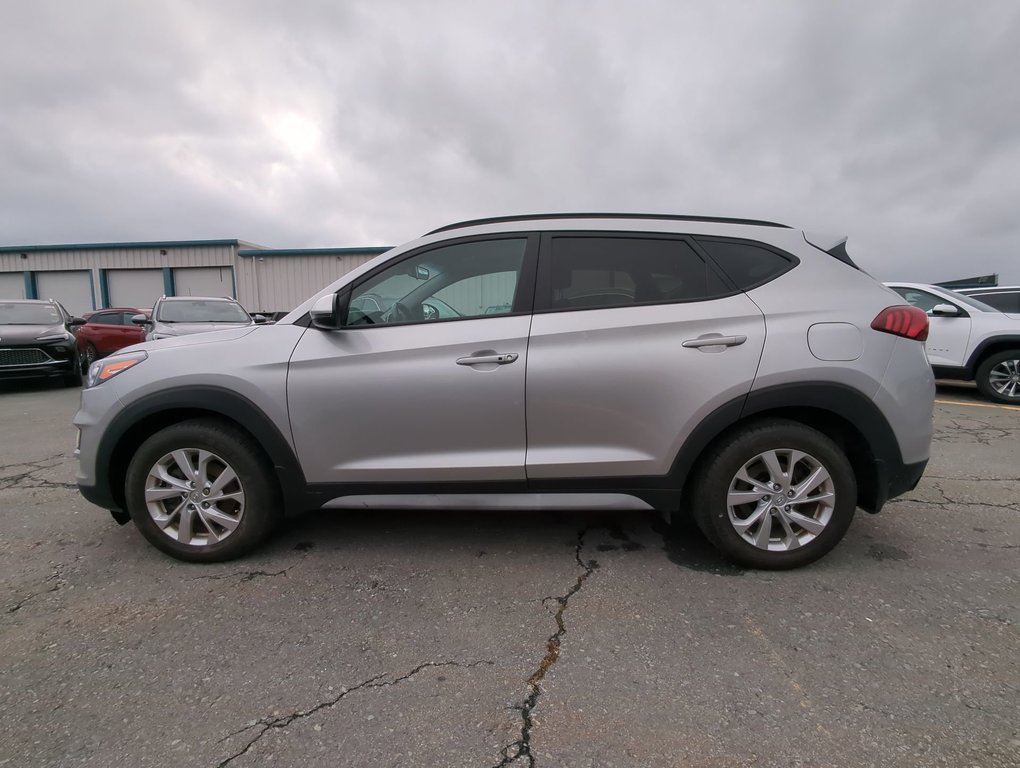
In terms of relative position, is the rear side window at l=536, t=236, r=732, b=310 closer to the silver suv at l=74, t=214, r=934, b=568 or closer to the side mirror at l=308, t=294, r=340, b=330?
the silver suv at l=74, t=214, r=934, b=568

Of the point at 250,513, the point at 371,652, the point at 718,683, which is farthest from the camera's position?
the point at 250,513

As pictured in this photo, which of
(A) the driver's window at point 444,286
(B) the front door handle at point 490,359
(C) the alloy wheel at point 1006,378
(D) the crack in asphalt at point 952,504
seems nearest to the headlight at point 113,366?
(A) the driver's window at point 444,286

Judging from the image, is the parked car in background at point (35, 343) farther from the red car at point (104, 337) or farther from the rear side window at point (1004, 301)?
the rear side window at point (1004, 301)

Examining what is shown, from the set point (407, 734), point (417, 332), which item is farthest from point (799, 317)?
point (407, 734)

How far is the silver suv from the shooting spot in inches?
99.0

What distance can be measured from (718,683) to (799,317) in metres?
1.67

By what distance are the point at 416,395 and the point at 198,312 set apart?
8025 mm

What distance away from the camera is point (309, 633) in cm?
220

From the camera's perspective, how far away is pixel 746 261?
8.82ft

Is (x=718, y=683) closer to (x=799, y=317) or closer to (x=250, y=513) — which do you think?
(x=799, y=317)

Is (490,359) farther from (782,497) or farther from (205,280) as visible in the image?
(205,280)

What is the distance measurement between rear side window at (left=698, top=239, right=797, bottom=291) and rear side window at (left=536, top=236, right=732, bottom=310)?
7 cm

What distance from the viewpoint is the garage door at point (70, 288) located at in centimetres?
2369

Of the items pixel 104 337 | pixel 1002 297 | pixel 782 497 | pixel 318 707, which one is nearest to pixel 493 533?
pixel 318 707
